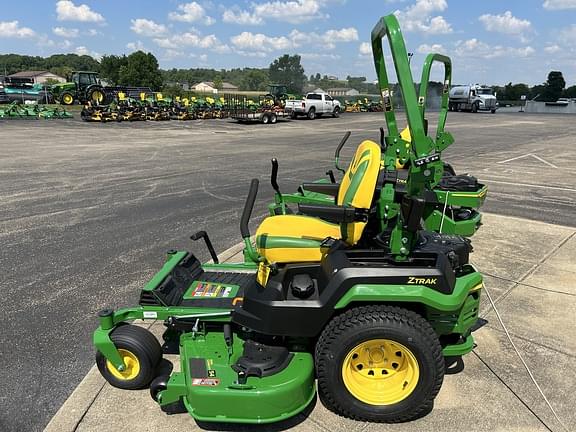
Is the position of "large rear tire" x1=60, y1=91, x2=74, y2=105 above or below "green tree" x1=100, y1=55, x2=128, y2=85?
below

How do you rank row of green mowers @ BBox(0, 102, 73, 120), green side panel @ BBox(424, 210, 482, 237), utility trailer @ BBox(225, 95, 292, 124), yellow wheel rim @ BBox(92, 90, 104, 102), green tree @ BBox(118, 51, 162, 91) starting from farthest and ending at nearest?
1. green tree @ BBox(118, 51, 162, 91)
2. yellow wheel rim @ BBox(92, 90, 104, 102)
3. utility trailer @ BBox(225, 95, 292, 124)
4. row of green mowers @ BBox(0, 102, 73, 120)
5. green side panel @ BBox(424, 210, 482, 237)

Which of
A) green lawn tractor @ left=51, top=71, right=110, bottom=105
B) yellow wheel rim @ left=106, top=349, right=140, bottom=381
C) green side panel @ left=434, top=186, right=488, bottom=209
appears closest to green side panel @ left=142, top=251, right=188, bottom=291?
yellow wheel rim @ left=106, top=349, right=140, bottom=381

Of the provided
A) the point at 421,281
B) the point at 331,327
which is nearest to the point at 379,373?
the point at 331,327

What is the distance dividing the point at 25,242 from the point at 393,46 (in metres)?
5.48

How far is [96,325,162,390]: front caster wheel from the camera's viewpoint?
305cm

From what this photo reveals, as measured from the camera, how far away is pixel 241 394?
2.62 m

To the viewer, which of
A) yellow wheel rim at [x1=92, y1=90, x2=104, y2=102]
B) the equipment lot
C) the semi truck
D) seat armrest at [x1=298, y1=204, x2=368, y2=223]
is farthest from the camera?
the semi truck

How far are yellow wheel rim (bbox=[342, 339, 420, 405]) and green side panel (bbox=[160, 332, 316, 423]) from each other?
0.26 metres

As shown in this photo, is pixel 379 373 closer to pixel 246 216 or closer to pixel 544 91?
pixel 246 216

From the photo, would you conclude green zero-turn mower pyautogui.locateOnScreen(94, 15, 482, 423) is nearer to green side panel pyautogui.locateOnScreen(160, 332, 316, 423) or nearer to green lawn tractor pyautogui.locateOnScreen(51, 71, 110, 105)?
green side panel pyautogui.locateOnScreen(160, 332, 316, 423)

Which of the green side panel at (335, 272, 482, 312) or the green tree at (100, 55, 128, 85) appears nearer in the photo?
the green side panel at (335, 272, 482, 312)

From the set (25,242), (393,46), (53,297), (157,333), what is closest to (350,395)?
(157,333)

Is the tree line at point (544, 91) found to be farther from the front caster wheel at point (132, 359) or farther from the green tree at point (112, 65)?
the front caster wheel at point (132, 359)

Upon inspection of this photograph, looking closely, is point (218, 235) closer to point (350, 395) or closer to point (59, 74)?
point (350, 395)
